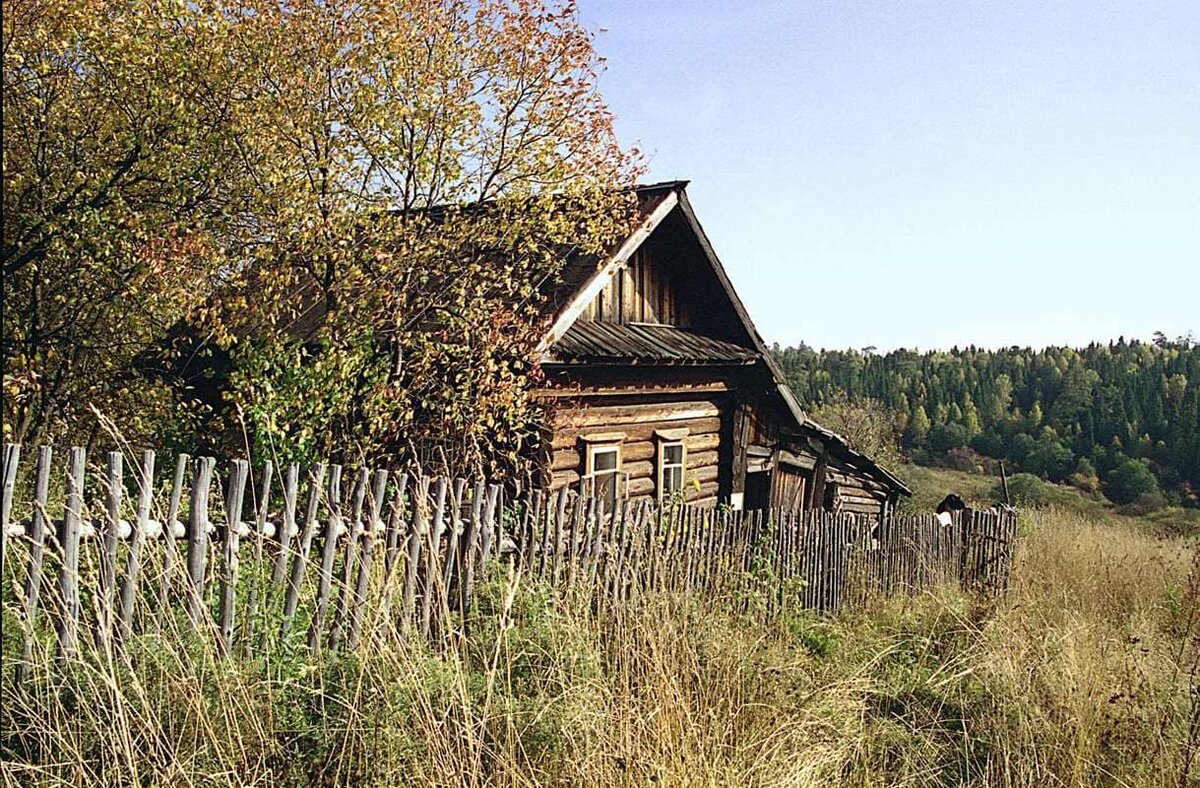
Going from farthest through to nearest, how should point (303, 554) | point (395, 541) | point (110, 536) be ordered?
point (395, 541), point (303, 554), point (110, 536)

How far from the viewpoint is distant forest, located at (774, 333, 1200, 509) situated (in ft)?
168

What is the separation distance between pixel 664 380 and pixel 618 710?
9.35 m

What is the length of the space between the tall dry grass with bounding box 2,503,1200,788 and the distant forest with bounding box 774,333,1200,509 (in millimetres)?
42715

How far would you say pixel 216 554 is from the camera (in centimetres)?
493

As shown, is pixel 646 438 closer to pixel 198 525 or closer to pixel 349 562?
pixel 349 562

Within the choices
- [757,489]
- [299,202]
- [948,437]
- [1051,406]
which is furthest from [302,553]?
[1051,406]

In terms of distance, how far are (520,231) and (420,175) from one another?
1.14m

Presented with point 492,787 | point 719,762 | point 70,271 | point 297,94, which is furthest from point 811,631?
point 70,271

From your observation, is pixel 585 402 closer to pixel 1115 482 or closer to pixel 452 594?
pixel 452 594

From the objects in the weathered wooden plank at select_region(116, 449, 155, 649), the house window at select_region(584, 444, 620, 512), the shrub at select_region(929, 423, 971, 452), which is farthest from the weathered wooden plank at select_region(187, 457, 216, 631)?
the shrub at select_region(929, 423, 971, 452)

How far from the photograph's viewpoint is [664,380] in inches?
526

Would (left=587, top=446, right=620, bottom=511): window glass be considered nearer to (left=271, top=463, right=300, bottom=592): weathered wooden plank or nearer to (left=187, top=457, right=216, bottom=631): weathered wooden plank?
(left=271, top=463, right=300, bottom=592): weathered wooden plank

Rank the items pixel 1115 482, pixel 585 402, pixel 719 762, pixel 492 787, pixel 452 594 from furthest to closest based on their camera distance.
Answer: pixel 1115 482
pixel 585 402
pixel 452 594
pixel 719 762
pixel 492 787

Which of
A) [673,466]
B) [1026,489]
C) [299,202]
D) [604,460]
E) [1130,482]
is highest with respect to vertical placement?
[299,202]
